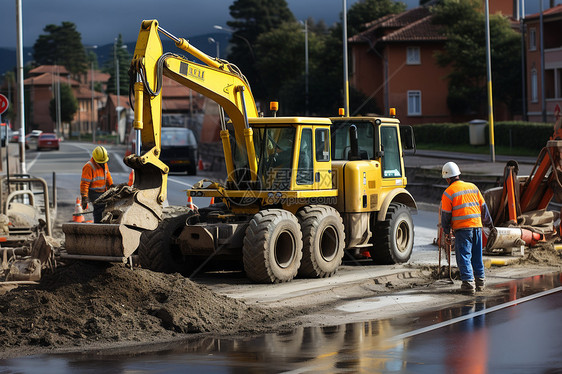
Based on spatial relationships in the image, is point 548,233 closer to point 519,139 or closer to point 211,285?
point 211,285

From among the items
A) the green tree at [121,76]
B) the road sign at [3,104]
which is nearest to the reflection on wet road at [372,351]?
the road sign at [3,104]

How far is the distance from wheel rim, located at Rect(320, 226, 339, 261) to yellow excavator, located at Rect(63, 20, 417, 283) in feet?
0.06

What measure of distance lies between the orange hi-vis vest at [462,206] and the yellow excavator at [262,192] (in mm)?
2142

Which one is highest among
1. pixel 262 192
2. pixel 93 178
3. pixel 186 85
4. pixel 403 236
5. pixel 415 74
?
pixel 415 74

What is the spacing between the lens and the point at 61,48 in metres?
171

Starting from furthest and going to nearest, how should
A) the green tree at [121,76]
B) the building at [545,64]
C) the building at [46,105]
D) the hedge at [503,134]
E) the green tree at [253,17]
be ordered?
the green tree at [121,76], the building at [46,105], the green tree at [253,17], the building at [545,64], the hedge at [503,134]

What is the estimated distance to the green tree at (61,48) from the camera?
560 ft

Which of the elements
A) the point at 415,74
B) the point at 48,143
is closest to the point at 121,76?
the point at 48,143

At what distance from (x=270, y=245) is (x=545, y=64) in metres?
45.4

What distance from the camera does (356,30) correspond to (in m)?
75.8

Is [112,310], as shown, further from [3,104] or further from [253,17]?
[253,17]

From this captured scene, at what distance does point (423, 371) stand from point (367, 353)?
0.95m

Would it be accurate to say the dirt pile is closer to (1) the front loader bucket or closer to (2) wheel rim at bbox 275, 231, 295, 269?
(1) the front loader bucket

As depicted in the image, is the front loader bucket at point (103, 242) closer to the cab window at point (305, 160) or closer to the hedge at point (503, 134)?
the cab window at point (305, 160)
